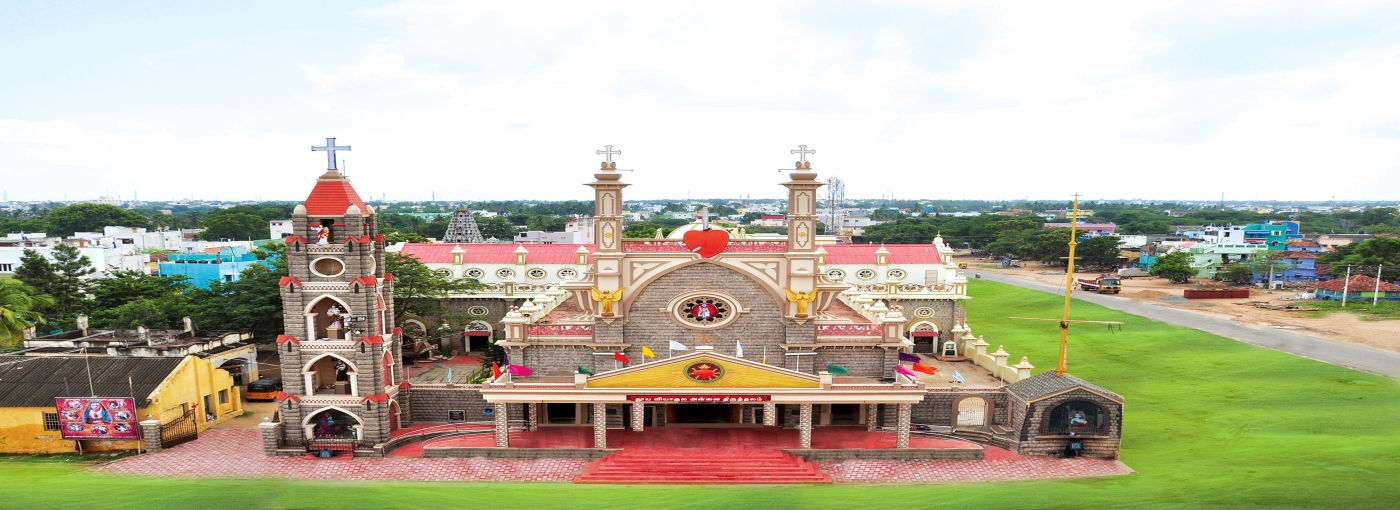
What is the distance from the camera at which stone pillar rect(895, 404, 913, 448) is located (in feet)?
70.0

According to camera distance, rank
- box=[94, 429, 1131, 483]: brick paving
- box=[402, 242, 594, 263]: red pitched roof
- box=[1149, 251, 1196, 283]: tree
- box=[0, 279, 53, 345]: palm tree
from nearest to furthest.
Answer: box=[94, 429, 1131, 483]: brick paving → box=[0, 279, 53, 345]: palm tree → box=[402, 242, 594, 263]: red pitched roof → box=[1149, 251, 1196, 283]: tree

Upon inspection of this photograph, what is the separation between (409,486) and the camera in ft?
62.7

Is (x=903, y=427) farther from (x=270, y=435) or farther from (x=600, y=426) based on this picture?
(x=270, y=435)

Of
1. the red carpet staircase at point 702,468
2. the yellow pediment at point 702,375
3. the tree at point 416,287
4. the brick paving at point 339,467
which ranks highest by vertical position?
the tree at point 416,287

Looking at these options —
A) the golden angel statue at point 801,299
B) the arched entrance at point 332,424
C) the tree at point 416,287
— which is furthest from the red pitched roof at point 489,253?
the golden angel statue at point 801,299

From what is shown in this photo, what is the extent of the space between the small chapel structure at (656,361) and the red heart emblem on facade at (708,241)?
7cm

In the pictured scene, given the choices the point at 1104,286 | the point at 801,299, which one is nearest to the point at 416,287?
the point at 801,299

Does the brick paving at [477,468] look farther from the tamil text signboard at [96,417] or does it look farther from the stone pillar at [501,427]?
the tamil text signboard at [96,417]

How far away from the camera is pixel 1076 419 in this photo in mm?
21125

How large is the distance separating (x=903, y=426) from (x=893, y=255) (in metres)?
16.4

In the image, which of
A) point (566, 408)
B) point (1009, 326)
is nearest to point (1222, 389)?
point (1009, 326)

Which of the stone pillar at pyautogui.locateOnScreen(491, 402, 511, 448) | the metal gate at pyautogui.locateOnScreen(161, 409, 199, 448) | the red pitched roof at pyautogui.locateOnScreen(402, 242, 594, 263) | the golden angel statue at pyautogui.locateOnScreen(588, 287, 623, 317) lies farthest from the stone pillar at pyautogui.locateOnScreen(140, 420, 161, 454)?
the red pitched roof at pyautogui.locateOnScreen(402, 242, 594, 263)

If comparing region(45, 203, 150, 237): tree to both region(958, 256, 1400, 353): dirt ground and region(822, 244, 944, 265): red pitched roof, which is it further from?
region(958, 256, 1400, 353): dirt ground

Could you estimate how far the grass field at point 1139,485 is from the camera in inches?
693
